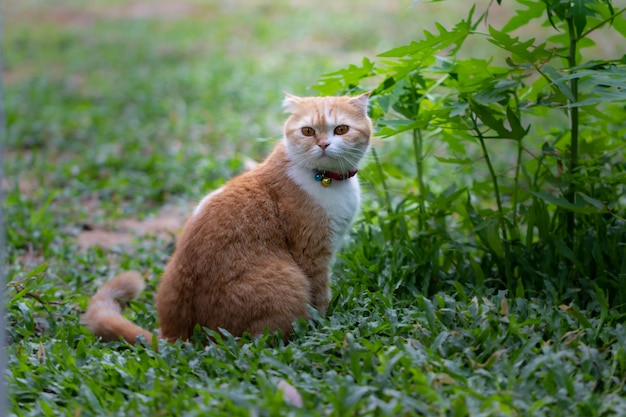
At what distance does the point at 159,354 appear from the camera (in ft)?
10.8

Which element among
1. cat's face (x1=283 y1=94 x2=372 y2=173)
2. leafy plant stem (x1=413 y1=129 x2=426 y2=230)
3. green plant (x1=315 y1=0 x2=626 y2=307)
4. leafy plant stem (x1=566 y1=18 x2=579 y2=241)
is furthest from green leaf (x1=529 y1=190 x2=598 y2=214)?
cat's face (x1=283 y1=94 x2=372 y2=173)

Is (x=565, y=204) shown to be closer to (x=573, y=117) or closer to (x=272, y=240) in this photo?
(x=573, y=117)

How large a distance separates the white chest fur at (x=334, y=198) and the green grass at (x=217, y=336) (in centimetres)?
35

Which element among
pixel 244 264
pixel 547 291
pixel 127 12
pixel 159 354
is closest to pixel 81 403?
pixel 159 354

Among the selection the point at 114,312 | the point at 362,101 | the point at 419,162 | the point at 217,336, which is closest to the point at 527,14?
the point at 362,101

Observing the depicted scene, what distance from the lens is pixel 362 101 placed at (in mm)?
3814

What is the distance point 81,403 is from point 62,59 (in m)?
8.64

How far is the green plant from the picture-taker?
3561 millimetres

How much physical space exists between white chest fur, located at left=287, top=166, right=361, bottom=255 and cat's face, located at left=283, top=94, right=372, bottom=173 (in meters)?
0.06

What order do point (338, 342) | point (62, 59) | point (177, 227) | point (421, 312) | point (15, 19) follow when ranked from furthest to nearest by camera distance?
point (15, 19)
point (62, 59)
point (177, 227)
point (421, 312)
point (338, 342)

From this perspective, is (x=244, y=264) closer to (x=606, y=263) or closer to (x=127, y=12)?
(x=606, y=263)

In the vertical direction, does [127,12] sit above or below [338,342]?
above

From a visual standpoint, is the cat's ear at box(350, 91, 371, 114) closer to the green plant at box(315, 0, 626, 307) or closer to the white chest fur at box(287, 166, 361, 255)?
the green plant at box(315, 0, 626, 307)

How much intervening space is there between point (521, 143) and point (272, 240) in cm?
146
